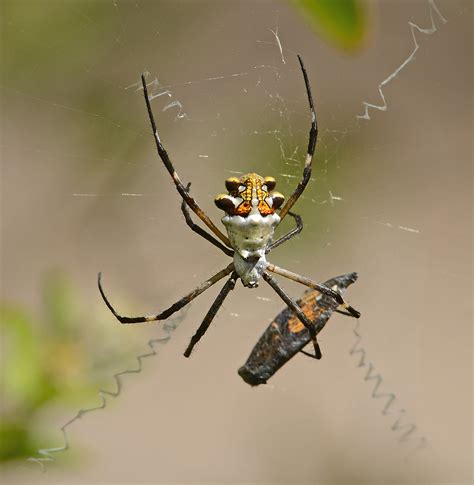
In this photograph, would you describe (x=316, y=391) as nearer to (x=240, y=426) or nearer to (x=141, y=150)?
(x=240, y=426)

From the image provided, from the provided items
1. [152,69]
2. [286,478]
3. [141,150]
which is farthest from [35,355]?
[286,478]

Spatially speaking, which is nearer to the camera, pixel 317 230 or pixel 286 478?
pixel 317 230

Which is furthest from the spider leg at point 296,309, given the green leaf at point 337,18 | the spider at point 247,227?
the green leaf at point 337,18

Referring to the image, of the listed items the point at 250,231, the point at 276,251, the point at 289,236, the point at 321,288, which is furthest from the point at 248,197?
the point at 276,251

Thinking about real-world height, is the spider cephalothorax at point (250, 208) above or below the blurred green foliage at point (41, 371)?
above

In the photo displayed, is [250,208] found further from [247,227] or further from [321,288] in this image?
[321,288]

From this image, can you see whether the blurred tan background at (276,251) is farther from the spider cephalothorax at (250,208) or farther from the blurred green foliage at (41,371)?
the blurred green foliage at (41,371)

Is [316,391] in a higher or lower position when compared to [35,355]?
lower
